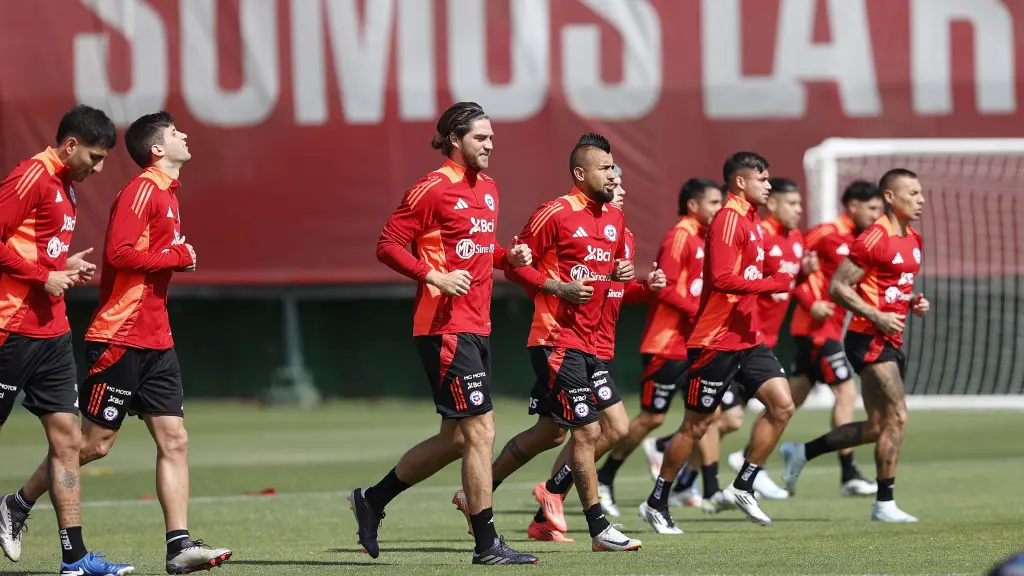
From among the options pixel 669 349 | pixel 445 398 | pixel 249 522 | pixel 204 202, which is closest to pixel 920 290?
pixel 204 202

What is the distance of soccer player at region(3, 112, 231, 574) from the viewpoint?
304 inches

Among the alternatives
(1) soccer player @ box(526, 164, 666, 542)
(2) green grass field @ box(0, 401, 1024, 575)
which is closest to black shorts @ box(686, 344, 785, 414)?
(1) soccer player @ box(526, 164, 666, 542)

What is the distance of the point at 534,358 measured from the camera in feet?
29.8

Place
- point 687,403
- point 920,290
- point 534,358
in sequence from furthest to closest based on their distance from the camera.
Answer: point 920,290, point 687,403, point 534,358

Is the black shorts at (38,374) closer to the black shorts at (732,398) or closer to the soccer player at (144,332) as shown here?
the soccer player at (144,332)

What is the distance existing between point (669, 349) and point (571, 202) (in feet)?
9.24

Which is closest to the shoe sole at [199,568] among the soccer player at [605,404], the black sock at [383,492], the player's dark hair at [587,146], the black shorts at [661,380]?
the black sock at [383,492]

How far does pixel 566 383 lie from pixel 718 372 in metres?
1.82

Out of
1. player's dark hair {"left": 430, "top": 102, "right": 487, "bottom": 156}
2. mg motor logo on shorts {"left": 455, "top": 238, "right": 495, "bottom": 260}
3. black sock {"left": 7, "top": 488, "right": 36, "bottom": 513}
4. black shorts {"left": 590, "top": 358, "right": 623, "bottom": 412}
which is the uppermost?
player's dark hair {"left": 430, "top": 102, "right": 487, "bottom": 156}

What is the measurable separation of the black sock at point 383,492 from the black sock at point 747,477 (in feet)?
9.15

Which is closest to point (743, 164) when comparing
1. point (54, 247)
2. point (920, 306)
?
point (920, 306)

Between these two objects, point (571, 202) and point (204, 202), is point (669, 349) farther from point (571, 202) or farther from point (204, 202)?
point (204, 202)

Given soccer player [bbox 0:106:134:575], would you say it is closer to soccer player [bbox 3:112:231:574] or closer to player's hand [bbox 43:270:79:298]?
player's hand [bbox 43:270:79:298]

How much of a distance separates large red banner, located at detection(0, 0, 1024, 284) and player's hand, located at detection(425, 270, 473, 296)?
1383 centimetres
